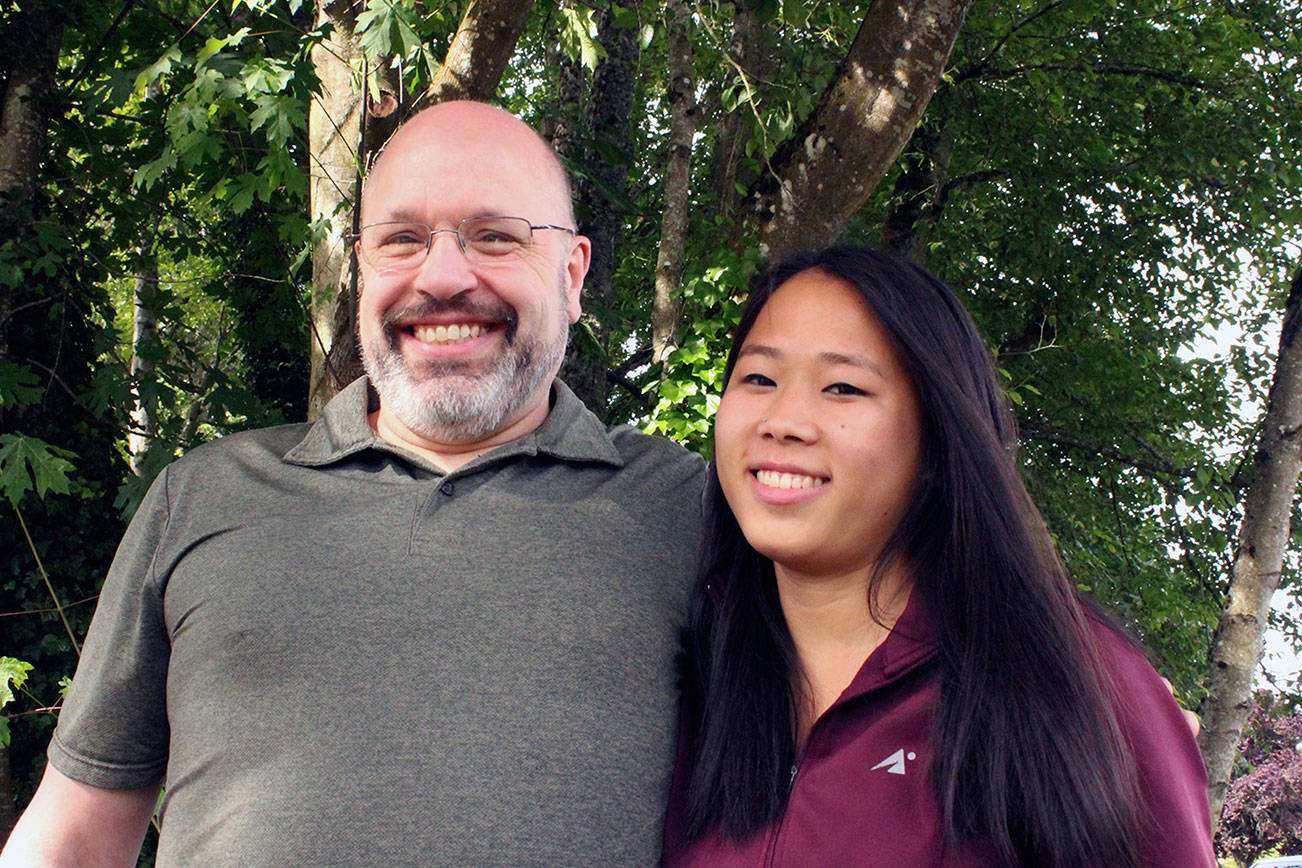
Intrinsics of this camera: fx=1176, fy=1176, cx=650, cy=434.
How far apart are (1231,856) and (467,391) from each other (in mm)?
15561

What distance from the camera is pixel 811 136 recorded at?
4.13 metres

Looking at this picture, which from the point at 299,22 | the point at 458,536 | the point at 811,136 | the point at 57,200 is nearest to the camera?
the point at 458,536

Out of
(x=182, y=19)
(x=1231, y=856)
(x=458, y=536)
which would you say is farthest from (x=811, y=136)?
(x=1231, y=856)

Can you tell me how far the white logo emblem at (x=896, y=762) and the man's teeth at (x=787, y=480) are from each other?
0.42 meters

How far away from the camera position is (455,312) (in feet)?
7.51

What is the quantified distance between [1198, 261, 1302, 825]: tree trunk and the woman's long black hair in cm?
528

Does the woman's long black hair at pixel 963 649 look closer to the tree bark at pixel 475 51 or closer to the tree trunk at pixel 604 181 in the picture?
the tree bark at pixel 475 51

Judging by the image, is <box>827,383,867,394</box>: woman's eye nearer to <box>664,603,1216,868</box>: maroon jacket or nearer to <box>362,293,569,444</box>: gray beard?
<box>664,603,1216,868</box>: maroon jacket

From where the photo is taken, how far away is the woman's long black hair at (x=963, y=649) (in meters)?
1.62

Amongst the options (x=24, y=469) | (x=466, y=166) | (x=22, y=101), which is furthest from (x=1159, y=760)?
(x=22, y=101)

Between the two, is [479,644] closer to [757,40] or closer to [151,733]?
[151,733]

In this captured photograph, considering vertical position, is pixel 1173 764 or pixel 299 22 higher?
pixel 299 22

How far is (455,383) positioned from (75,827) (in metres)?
1.06

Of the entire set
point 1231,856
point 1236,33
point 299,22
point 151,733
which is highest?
point 1236,33
